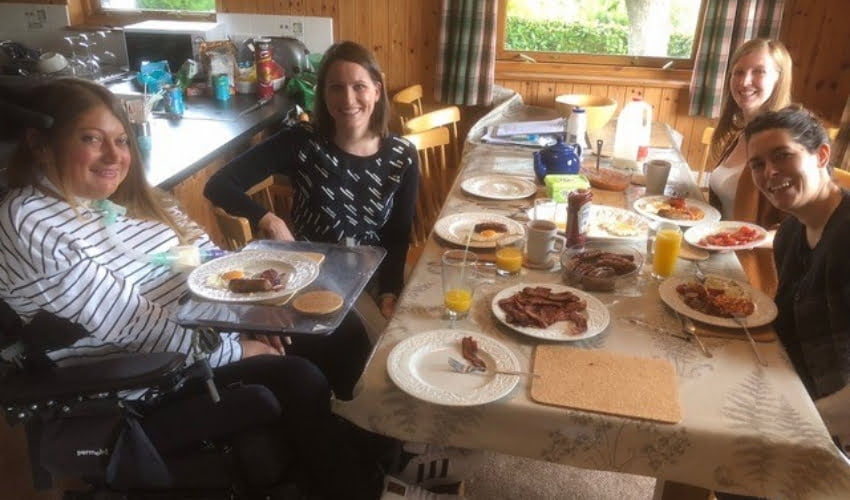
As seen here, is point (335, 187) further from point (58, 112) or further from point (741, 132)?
point (741, 132)

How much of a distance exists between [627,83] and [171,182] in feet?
8.02

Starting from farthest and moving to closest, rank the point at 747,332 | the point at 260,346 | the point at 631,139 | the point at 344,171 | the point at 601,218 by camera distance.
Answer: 1. the point at 631,139
2. the point at 344,171
3. the point at 601,218
4. the point at 260,346
5. the point at 747,332

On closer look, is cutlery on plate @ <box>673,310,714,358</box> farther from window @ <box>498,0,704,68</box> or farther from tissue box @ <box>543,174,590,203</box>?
window @ <box>498,0,704,68</box>

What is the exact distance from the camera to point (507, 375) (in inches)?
46.1

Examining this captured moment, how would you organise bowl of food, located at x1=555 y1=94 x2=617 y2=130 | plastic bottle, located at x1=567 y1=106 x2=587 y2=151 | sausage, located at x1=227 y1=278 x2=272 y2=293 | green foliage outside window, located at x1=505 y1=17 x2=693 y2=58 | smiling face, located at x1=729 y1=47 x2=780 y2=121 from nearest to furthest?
sausage, located at x1=227 y1=278 x2=272 y2=293
smiling face, located at x1=729 y1=47 x2=780 y2=121
plastic bottle, located at x1=567 y1=106 x2=587 y2=151
bowl of food, located at x1=555 y1=94 x2=617 y2=130
green foliage outside window, located at x1=505 y1=17 x2=693 y2=58

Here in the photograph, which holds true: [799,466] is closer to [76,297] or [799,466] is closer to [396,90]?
[76,297]

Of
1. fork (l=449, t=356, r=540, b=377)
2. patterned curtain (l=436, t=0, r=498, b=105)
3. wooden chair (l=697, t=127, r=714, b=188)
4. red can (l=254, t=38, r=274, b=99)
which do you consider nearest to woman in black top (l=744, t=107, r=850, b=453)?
fork (l=449, t=356, r=540, b=377)

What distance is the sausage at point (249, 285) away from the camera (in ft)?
4.56

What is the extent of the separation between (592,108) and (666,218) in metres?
1.05

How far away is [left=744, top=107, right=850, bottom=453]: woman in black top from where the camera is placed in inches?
54.2

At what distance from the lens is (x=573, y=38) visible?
3697mm

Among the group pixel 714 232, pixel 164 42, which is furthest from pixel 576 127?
pixel 164 42

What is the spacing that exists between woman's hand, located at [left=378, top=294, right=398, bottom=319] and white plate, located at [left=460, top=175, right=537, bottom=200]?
41cm

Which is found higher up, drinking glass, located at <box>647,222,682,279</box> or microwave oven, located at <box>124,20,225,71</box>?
microwave oven, located at <box>124,20,225,71</box>
